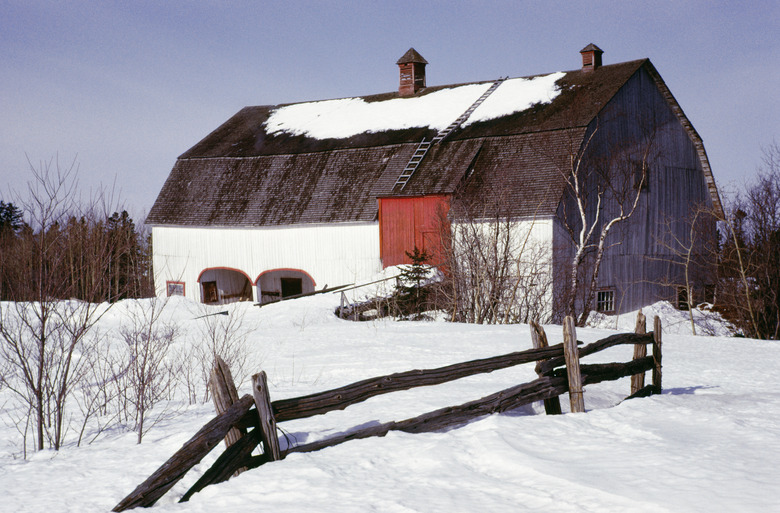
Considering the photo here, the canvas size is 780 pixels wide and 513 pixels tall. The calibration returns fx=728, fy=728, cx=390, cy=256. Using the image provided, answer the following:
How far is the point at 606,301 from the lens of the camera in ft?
78.2

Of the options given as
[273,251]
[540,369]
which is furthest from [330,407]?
[273,251]

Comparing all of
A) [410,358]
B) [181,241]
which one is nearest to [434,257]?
[410,358]

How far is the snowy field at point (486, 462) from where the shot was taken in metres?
5.06

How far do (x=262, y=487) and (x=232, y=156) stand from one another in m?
26.6

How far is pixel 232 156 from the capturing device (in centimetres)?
3061

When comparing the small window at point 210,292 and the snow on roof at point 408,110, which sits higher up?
the snow on roof at point 408,110

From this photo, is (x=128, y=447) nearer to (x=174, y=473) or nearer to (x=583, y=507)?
(x=174, y=473)

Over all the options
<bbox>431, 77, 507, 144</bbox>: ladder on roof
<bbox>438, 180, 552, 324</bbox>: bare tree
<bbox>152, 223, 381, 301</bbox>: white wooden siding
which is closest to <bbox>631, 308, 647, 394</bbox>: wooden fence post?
<bbox>438, 180, 552, 324</bbox>: bare tree

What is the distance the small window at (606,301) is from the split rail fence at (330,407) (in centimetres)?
1559

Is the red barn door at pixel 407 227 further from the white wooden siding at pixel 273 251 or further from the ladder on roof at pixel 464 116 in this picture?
the ladder on roof at pixel 464 116

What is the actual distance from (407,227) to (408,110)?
6.67 metres

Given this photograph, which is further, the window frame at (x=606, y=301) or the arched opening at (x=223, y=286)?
the arched opening at (x=223, y=286)

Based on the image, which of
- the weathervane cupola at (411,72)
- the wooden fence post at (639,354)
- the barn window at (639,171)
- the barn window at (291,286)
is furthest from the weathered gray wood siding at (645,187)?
the wooden fence post at (639,354)

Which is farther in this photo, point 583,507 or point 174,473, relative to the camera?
point 174,473
